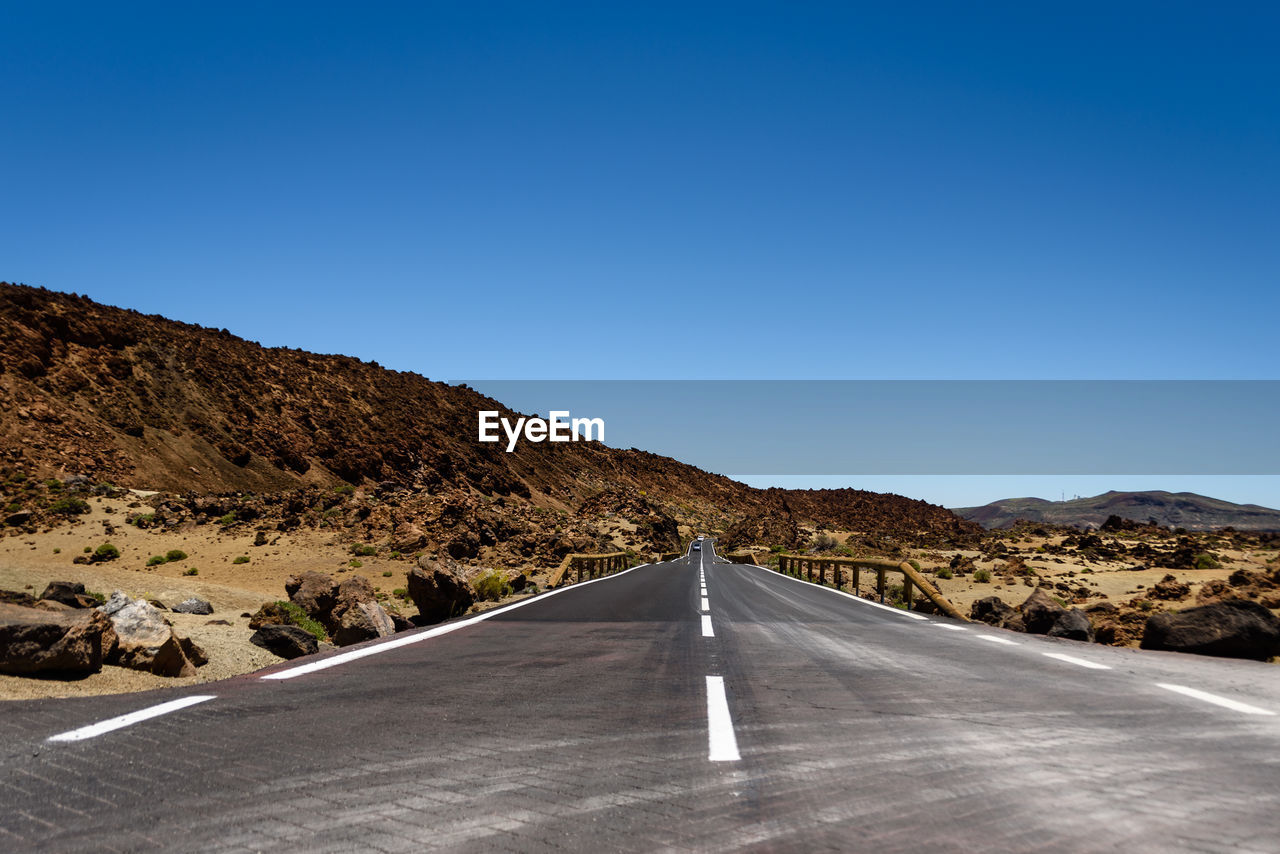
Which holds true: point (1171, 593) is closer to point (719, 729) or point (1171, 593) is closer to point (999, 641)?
point (999, 641)

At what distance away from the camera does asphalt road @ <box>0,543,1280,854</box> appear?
10.3 ft

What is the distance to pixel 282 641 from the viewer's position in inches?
424

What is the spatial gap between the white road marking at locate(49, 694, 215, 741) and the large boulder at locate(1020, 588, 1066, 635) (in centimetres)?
1173

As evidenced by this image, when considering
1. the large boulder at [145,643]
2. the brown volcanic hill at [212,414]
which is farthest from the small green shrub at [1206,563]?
the brown volcanic hill at [212,414]

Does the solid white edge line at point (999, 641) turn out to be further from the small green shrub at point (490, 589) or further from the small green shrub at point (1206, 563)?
the small green shrub at point (1206, 563)

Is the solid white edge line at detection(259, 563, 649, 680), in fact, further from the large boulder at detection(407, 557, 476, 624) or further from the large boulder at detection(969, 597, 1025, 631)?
the large boulder at detection(969, 597, 1025, 631)

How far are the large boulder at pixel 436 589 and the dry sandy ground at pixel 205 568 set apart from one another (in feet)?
8.86

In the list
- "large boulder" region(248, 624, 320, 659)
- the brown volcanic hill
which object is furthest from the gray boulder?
the brown volcanic hill

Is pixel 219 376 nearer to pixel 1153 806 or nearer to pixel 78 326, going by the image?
pixel 78 326

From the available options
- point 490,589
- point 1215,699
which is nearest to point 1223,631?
point 1215,699

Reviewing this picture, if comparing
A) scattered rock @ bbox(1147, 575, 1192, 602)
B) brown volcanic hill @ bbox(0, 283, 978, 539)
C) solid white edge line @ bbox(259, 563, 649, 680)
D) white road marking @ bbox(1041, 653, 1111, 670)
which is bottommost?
solid white edge line @ bbox(259, 563, 649, 680)

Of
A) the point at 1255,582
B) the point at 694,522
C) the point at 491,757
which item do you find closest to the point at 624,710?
the point at 491,757

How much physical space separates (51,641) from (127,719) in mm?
2924

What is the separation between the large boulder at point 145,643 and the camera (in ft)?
25.5
